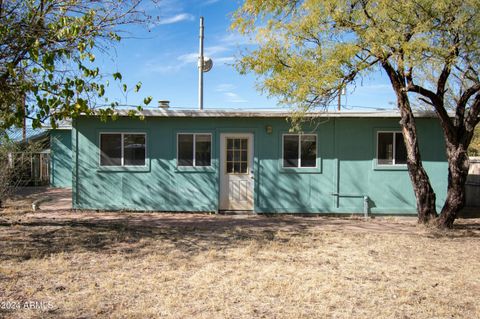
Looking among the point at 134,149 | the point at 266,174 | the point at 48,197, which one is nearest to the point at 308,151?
the point at 266,174

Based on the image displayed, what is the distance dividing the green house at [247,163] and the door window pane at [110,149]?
26mm

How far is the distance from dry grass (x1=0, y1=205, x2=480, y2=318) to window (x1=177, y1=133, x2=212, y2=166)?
1.99 metres

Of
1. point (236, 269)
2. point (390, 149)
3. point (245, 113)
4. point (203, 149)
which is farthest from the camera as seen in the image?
point (203, 149)

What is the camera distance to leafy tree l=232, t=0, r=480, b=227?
7.66 metres

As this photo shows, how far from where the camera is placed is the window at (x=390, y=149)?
10742 millimetres

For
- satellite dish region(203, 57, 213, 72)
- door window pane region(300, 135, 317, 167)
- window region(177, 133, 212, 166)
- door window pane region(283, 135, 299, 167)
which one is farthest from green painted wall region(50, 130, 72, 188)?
door window pane region(300, 135, 317, 167)

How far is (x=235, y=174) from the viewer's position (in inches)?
432

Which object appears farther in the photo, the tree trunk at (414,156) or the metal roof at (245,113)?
the metal roof at (245,113)

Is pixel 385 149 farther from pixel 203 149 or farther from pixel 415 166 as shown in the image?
pixel 203 149

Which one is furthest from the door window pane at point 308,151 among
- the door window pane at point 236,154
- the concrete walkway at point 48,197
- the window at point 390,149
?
the concrete walkway at point 48,197

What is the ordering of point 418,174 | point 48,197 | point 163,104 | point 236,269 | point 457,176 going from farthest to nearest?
point 48,197
point 163,104
point 418,174
point 457,176
point 236,269

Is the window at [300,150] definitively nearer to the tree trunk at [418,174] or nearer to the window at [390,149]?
the window at [390,149]

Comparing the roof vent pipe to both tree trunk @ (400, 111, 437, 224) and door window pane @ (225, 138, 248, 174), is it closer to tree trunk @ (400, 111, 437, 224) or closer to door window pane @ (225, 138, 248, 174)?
door window pane @ (225, 138, 248, 174)

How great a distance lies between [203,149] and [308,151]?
9.40ft
